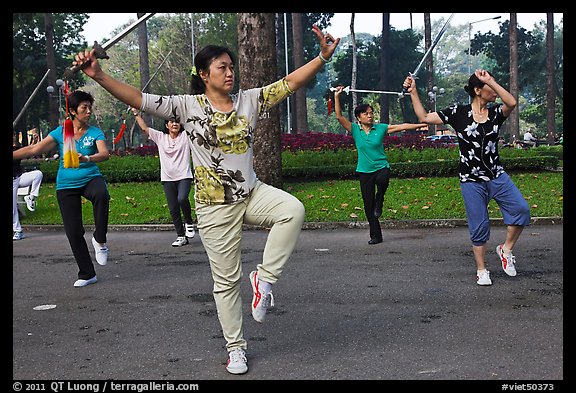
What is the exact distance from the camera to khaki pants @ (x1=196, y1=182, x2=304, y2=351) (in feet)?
15.4

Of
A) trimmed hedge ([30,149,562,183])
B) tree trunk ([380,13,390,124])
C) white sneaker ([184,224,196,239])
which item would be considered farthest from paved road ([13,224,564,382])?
tree trunk ([380,13,390,124])

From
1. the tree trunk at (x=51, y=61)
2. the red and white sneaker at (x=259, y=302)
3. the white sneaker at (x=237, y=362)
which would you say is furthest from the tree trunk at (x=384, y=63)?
the white sneaker at (x=237, y=362)

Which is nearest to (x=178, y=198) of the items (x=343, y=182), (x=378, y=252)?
(x=378, y=252)

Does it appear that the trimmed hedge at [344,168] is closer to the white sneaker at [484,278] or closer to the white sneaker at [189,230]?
the white sneaker at [189,230]

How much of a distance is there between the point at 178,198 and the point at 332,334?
5.46m

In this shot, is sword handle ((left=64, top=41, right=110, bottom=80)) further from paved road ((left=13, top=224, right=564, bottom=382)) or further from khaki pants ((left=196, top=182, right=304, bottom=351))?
paved road ((left=13, top=224, right=564, bottom=382))

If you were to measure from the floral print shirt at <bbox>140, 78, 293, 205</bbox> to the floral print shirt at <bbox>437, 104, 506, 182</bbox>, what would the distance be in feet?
9.76

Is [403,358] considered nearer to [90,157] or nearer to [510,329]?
[510,329]

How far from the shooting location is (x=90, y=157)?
24.1 feet

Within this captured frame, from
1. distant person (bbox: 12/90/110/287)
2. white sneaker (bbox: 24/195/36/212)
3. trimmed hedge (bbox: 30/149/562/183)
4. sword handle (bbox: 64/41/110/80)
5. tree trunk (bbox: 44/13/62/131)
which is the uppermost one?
tree trunk (bbox: 44/13/62/131)

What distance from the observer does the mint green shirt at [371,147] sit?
9812 mm

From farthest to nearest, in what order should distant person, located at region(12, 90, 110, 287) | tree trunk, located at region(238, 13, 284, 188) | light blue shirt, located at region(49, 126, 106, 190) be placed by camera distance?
tree trunk, located at region(238, 13, 284, 188) < light blue shirt, located at region(49, 126, 106, 190) < distant person, located at region(12, 90, 110, 287)

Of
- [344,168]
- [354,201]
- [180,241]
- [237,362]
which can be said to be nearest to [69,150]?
[237,362]

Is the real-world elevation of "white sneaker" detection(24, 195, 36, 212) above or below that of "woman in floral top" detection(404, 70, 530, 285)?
below
